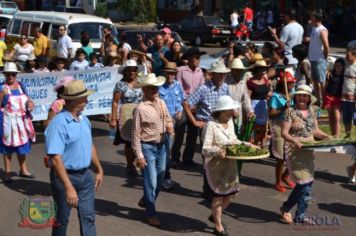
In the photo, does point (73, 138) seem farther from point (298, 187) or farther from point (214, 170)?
point (298, 187)

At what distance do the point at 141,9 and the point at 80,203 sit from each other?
3698cm

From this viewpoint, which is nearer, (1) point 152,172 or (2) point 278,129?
(1) point 152,172

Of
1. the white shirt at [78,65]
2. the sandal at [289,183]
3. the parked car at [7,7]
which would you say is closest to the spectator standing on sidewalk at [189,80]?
the sandal at [289,183]

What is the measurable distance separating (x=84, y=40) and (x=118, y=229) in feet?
31.5

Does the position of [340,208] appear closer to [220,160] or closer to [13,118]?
[220,160]

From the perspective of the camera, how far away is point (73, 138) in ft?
19.9

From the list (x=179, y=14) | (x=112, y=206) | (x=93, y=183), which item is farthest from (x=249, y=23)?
(x=93, y=183)

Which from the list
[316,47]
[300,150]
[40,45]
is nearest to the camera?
[300,150]

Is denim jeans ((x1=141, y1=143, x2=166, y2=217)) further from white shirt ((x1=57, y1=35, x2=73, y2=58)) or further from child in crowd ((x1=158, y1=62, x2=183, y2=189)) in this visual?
white shirt ((x1=57, y1=35, x2=73, y2=58))

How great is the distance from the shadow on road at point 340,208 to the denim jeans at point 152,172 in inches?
85.6

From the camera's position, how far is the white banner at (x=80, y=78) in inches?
506

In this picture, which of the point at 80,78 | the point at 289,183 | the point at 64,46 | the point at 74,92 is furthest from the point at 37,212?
the point at 64,46

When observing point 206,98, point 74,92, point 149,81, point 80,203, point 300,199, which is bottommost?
point 300,199

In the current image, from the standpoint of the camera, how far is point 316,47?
1434cm
